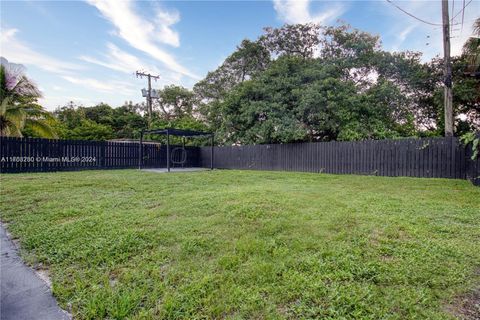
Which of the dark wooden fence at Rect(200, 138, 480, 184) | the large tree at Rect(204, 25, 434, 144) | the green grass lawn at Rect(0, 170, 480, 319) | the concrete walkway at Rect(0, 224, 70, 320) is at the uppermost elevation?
the large tree at Rect(204, 25, 434, 144)

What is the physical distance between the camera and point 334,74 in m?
11.8

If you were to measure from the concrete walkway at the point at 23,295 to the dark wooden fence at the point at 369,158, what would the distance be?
749cm

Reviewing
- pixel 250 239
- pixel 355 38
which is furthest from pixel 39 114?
pixel 355 38

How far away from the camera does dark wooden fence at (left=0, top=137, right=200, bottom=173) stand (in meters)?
8.55

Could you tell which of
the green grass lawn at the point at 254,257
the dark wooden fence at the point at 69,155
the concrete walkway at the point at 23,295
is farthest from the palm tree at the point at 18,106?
the concrete walkway at the point at 23,295

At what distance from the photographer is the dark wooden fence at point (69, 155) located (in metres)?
8.55

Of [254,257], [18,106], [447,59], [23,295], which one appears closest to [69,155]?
[18,106]

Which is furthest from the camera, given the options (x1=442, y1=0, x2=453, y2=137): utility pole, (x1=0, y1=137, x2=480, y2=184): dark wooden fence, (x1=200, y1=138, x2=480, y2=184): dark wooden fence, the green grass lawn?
(x1=442, y1=0, x2=453, y2=137): utility pole

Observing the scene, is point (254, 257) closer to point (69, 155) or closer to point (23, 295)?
point (23, 295)

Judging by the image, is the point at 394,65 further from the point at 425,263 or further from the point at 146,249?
the point at 146,249

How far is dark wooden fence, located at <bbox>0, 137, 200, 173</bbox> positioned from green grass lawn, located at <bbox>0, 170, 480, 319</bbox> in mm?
6974

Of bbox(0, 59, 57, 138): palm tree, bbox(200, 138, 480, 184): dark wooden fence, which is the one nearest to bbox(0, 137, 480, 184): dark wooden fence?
bbox(200, 138, 480, 184): dark wooden fence

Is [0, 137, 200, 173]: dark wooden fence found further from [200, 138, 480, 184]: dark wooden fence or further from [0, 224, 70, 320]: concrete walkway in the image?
[0, 224, 70, 320]: concrete walkway

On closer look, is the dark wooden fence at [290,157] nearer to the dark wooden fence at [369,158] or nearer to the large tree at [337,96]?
the dark wooden fence at [369,158]
